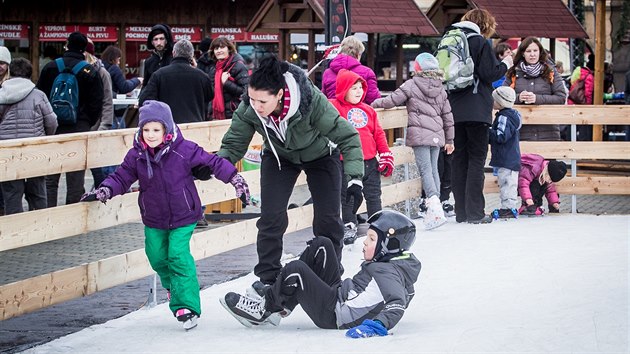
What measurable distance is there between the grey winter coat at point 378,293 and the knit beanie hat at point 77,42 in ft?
19.3

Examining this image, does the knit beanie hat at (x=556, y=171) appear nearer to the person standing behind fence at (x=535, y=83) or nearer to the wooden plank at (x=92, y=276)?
the person standing behind fence at (x=535, y=83)

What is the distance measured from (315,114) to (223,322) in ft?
4.43

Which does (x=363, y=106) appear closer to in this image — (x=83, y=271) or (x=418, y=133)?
(x=418, y=133)

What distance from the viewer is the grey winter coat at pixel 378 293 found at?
7.15 metres

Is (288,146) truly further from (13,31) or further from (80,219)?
(13,31)

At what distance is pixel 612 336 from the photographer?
7180 mm

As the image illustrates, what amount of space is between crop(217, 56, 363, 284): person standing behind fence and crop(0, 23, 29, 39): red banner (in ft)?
58.0

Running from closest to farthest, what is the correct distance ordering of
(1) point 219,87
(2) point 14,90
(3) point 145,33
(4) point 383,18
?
(2) point 14,90 → (1) point 219,87 → (4) point 383,18 → (3) point 145,33

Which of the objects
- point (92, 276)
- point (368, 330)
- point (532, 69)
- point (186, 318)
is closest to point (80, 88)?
point (532, 69)

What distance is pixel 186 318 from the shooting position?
7.43 meters

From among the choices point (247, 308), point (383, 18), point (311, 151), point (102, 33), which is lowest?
point (247, 308)

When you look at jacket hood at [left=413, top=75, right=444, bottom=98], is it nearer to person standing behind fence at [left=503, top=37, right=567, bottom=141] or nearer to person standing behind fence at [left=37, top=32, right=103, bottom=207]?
person standing behind fence at [left=503, top=37, right=567, bottom=141]

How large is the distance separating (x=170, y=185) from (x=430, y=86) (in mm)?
5161

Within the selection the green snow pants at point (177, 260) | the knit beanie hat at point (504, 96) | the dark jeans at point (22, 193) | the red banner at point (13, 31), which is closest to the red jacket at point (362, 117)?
the knit beanie hat at point (504, 96)
